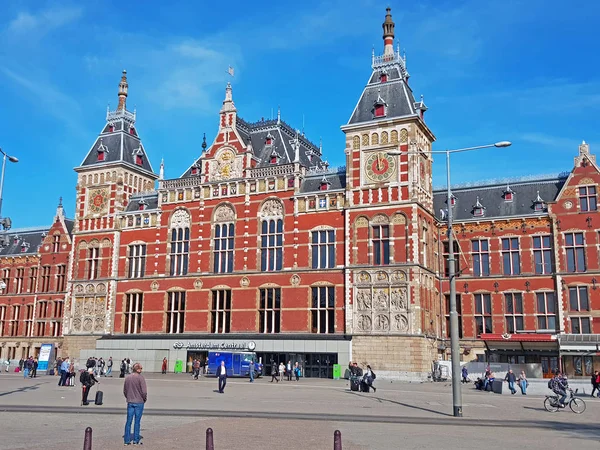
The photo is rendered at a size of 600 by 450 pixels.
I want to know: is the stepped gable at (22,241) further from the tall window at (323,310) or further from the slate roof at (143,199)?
the tall window at (323,310)

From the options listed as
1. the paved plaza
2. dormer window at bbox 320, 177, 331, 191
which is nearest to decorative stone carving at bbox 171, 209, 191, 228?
dormer window at bbox 320, 177, 331, 191

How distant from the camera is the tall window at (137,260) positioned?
192 feet

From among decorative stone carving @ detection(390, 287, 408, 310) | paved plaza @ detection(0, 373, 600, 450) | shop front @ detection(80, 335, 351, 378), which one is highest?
decorative stone carving @ detection(390, 287, 408, 310)

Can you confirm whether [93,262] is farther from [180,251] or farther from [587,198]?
[587,198]

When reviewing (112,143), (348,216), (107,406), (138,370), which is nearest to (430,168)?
(348,216)

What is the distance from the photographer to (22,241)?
7381 centimetres

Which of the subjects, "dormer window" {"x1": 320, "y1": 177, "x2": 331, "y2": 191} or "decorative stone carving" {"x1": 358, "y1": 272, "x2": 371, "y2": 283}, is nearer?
"decorative stone carving" {"x1": 358, "y1": 272, "x2": 371, "y2": 283}

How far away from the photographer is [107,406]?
947 inches

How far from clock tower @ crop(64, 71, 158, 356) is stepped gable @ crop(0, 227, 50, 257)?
11.9 metres

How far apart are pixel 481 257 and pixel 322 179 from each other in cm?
1464

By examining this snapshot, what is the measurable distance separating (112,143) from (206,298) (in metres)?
21.1

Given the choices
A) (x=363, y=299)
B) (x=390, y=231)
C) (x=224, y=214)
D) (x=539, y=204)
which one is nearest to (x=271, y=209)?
(x=224, y=214)

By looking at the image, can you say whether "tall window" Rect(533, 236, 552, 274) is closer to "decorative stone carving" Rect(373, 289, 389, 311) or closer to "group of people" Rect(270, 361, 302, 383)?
"decorative stone carving" Rect(373, 289, 389, 311)

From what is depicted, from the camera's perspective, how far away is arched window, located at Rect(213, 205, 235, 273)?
178ft
